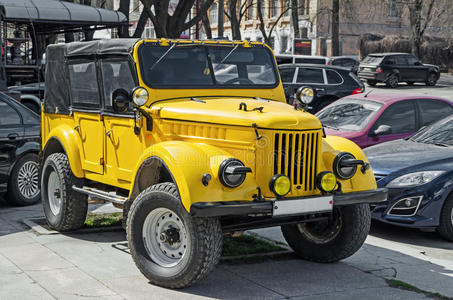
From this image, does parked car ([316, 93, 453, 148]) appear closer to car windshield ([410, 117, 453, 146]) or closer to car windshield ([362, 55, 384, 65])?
car windshield ([410, 117, 453, 146])

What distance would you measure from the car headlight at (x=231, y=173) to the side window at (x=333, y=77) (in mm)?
14259

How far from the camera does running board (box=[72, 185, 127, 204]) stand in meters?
7.44

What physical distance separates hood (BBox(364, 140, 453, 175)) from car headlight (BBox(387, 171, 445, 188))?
9 cm

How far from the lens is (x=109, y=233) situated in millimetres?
8492

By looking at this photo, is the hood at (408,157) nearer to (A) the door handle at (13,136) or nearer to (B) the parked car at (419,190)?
(B) the parked car at (419,190)

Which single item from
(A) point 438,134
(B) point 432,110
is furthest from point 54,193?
(B) point 432,110

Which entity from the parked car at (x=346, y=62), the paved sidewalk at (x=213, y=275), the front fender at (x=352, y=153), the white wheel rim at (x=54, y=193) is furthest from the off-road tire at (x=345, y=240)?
Result: the parked car at (x=346, y=62)

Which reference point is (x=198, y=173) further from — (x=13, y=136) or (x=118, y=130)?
(x=13, y=136)

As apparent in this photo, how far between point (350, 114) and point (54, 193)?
5.27m

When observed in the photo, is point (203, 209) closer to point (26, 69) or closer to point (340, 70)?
point (340, 70)

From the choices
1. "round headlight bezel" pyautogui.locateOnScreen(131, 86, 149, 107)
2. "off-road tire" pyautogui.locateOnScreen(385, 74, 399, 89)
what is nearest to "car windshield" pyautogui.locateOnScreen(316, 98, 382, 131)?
"round headlight bezel" pyautogui.locateOnScreen(131, 86, 149, 107)

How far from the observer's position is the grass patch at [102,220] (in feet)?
29.0

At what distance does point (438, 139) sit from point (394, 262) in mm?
2646

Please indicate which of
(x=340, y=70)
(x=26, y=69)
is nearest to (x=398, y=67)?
(x=340, y=70)
